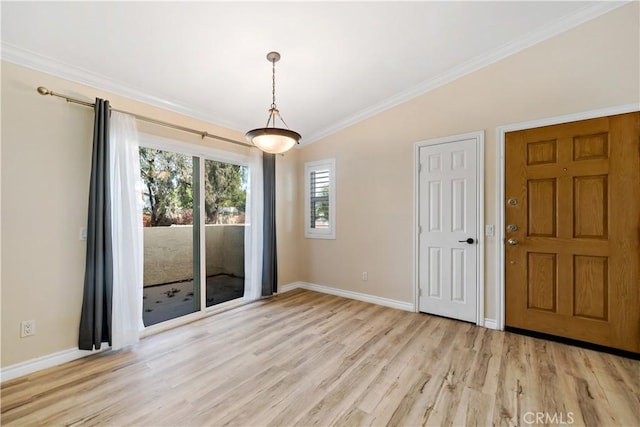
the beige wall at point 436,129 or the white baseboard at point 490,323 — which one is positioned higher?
the beige wall at point 436,129

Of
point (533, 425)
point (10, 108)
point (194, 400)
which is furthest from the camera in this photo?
point (10, 108)

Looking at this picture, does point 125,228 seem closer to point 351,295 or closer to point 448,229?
point 351,295

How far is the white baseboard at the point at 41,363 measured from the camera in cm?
215

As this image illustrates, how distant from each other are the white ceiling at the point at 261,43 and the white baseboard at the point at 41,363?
233 centimetres

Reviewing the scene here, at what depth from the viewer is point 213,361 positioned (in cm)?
244

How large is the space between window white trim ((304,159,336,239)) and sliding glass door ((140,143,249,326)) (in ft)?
3.91

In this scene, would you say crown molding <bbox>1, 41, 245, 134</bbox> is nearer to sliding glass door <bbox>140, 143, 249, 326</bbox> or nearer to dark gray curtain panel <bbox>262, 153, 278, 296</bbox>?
sliding glass door <bbox>140, 143, 249, 326</bbox>

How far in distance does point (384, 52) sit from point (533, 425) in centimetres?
322

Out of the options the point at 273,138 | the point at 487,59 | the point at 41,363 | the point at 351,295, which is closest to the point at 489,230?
the point at 487,59

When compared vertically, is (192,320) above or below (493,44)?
below

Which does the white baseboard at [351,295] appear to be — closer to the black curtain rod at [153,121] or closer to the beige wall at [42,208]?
the black curtain rod at [153,121]

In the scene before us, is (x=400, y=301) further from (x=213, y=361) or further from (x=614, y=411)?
(x=213, y=361)

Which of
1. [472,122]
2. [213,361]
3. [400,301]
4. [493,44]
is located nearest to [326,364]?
[213,361]

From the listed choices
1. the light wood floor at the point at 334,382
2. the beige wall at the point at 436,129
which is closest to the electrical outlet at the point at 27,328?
the light wood floor at the point at 334,382
